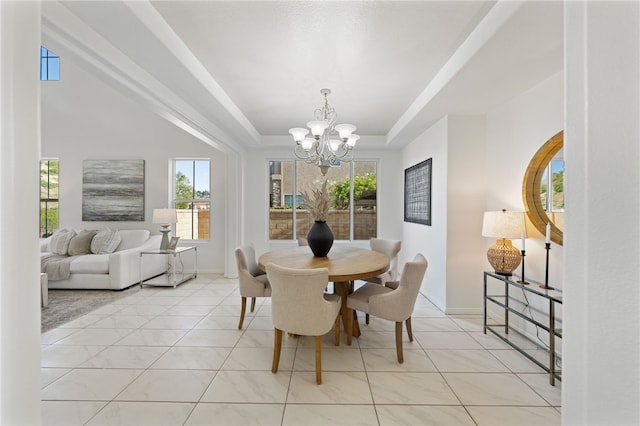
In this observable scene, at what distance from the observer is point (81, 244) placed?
4.57 meters

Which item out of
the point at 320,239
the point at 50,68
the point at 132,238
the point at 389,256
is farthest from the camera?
the point at 50,68

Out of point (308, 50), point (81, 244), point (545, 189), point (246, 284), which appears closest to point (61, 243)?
point (81, 244)

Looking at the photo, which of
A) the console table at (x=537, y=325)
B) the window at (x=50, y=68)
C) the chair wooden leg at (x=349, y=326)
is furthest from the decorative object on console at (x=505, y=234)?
the window at (x=50, y=68)

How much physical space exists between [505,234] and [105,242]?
561cm

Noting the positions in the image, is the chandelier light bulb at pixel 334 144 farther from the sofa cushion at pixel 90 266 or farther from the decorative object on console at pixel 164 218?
the sofa cushion at pixel 90 266

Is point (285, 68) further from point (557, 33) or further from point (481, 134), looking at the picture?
point (481, 134)

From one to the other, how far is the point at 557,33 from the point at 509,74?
1.89ft

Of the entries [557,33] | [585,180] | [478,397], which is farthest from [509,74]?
[478,397]

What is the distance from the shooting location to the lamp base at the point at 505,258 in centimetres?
256

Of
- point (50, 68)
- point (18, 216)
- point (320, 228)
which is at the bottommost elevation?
point (320, 228)

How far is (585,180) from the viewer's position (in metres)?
Answer: 0.57

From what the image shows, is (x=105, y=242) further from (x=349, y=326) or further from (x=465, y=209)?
(x=465, y=209)

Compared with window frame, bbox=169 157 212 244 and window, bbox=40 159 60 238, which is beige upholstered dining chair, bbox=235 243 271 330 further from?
window, bbox=40 159 60 238

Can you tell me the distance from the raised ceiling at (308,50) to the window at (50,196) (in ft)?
13.5
